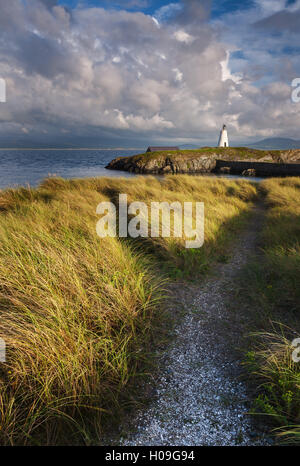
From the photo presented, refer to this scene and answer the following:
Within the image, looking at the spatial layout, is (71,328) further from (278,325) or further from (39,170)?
(39,170)

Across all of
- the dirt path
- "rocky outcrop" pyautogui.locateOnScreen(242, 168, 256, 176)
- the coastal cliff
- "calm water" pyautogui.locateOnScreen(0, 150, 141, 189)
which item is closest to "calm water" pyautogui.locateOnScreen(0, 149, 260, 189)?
"calm water" pyautogui.locateOnScreen(0, 150, 141, 189)

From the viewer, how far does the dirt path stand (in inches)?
65.8

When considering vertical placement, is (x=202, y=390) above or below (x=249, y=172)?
below

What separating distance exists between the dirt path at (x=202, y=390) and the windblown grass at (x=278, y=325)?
204 millimetres

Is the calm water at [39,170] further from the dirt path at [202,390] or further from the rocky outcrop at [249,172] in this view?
the rocky outcrop at [249,172]

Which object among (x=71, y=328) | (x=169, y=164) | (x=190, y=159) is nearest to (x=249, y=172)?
(x=190, y=159)

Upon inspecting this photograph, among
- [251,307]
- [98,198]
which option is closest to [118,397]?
[251,307]

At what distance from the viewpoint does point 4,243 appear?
137 inches

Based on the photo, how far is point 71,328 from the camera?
222cm

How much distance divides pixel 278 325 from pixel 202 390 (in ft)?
4.83

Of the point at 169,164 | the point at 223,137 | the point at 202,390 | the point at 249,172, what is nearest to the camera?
the point at 202,390

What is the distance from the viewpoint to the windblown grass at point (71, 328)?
1.68 meters
